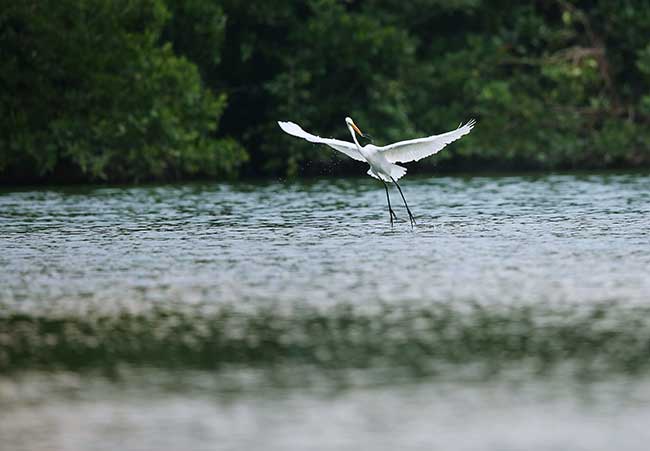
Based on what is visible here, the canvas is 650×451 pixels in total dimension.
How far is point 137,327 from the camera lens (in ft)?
35.3

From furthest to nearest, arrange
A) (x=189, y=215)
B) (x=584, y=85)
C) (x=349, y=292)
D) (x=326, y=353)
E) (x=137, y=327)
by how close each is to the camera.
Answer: (x=584, y=85), (x=189, y=215), (x=349, y=292), (x=137, y=327), (x=326, y=353)

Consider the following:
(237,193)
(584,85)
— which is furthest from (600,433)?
(584,85)

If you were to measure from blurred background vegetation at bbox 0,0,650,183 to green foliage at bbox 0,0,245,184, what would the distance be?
0.09ft

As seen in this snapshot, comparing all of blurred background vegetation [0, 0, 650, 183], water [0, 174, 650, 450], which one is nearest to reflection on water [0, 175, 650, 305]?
water [0, 174, 650, 450]

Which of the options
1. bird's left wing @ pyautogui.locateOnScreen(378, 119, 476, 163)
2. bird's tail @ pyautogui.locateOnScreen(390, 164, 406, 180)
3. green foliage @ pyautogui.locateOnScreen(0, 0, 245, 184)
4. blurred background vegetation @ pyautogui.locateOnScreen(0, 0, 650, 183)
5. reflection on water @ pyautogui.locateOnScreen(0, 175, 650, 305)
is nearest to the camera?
reflection on water @ pyautogui.locateOnScreen(0, 175, 650, 305)

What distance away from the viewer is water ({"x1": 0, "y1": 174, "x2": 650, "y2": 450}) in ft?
25.0

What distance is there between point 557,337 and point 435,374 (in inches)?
56.8

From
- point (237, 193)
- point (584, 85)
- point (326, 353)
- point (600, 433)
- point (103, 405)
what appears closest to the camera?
point (600, 433)

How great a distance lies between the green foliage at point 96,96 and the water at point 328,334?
10.0 metres

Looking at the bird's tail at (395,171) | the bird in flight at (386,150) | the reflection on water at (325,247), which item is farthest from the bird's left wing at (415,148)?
the reflection on water at (325,247)

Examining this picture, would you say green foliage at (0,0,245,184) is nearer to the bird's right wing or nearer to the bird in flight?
the bird's right wing

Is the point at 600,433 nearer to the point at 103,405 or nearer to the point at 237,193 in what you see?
the point at 103,405

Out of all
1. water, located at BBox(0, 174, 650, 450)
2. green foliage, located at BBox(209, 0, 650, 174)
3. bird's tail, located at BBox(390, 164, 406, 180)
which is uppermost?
green foliage, located at BBox(209, 0, 650, 174)

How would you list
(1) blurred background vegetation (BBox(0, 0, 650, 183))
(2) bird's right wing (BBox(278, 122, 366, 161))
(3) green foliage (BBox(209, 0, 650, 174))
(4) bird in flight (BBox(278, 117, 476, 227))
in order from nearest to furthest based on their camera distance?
(4) bird in flight (BBox(278, 117, 476, 227)) < (2) bird's right wing (BBox(278, 122, 366, 161)) < (1) blurred background vegetation (BBox(0, 0, 650, 183)) < (3) green foliage (BBox(209, 0, 650, 174))
